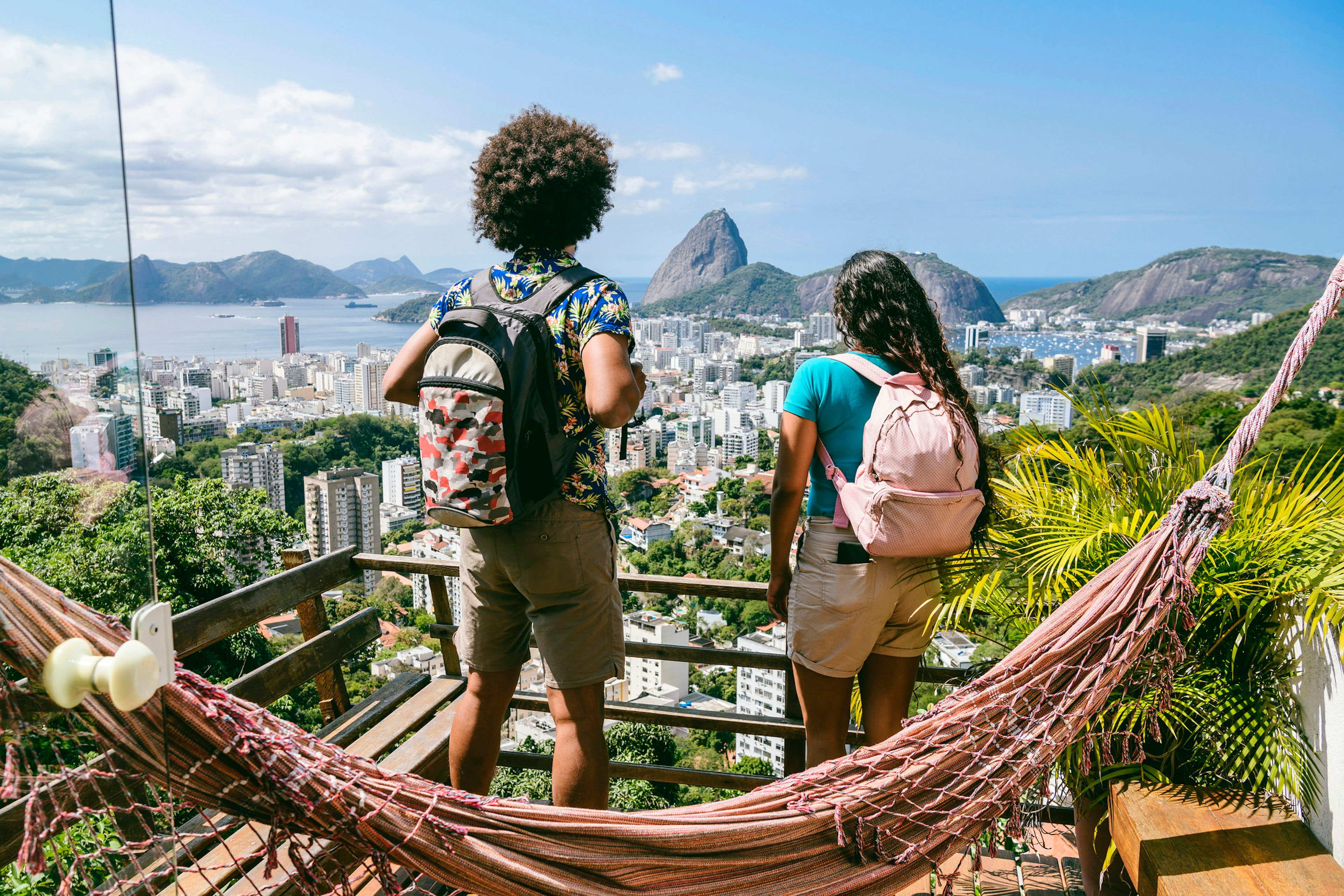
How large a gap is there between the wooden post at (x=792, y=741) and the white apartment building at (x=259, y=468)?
2027 centimetres

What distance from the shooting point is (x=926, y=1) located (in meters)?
70.7

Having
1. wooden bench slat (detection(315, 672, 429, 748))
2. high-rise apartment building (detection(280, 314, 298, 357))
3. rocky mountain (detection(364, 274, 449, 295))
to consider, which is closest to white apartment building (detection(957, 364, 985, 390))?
wooden bench slat (detection(315, 672, 429, 748))

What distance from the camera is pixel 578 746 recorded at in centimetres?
127

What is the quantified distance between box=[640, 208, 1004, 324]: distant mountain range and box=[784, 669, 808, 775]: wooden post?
911 millimetres

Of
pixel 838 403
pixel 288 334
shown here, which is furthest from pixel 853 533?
pixel 288 334

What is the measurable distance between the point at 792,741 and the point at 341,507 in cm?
2513

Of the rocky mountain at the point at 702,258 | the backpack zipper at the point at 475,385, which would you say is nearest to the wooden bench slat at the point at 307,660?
the backpack zipper at the point at 475,385

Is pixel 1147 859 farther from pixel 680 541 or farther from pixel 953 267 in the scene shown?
pixel 953 267

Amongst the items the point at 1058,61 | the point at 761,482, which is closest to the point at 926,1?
the point at 1058,61

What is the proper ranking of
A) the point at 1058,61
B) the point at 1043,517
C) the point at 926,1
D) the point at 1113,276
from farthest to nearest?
1. the point at 1058,61
2. the point at 926,1
3. the point at 1113,276
4. the point at 1043,517

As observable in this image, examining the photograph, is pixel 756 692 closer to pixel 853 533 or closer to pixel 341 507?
pixel 341 507

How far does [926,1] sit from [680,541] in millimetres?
66708

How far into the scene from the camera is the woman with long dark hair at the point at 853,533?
1341mm

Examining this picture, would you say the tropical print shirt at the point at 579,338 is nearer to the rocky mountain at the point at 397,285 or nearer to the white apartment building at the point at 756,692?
the white apartment building at the point at 756,692
